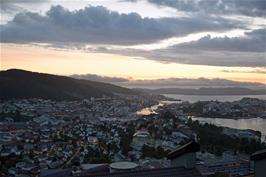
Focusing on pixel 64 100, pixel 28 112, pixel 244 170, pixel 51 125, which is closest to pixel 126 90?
pixel 64 100

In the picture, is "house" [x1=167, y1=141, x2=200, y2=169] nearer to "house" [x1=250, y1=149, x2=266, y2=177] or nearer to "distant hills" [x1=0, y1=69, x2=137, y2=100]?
"house" [x1=250, y1=149, x2=266, y2=177]

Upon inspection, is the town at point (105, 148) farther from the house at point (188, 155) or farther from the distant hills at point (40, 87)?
the distant hills at point (40, 87)

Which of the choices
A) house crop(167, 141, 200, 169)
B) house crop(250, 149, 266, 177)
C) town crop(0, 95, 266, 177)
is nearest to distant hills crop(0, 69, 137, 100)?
town crop(0, 95, 266, 177)

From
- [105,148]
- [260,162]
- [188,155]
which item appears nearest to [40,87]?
[105,148]

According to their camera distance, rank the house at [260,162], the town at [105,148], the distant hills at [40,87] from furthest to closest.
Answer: the distant hills at [40,87] → the town at [105,148] → the house at [260,162]

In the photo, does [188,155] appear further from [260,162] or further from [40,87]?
[40,87]

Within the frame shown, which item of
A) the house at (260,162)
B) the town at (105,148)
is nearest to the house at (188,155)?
the house at (260,162)
